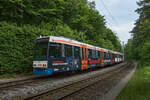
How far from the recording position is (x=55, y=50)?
1015cm

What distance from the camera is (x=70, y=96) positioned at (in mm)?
5926

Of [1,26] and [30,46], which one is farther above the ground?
[1,26]

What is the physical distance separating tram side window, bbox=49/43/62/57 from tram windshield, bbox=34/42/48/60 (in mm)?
378

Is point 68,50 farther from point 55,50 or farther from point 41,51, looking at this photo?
point 41,51

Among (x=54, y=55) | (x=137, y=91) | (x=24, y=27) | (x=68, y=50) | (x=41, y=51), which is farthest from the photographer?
(x=24, y=27)

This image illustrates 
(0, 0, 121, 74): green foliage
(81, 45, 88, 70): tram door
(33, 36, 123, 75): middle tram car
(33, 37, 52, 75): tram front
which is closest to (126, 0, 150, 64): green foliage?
(81, 45, 88, 70): tram door

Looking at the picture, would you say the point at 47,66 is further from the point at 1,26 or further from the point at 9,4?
the point at 9,4

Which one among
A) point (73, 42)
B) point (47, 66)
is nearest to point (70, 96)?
point (47, 66)

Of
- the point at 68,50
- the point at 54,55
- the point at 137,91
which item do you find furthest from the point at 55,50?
the point at 137,91

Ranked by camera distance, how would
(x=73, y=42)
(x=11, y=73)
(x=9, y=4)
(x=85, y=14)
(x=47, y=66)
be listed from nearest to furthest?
(x=47, y=66)
(x=11, y=73)
(x=73, y=42)
(x=9, y=4)
(x=85, y=14)

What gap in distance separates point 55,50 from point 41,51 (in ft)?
3.42

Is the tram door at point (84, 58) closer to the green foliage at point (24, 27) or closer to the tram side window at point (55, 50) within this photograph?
the tram side window at point (55, 50)

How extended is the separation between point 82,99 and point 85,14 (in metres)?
25.7

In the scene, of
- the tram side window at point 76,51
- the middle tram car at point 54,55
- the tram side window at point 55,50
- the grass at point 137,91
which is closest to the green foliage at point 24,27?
the middle tram car at point 54,55
